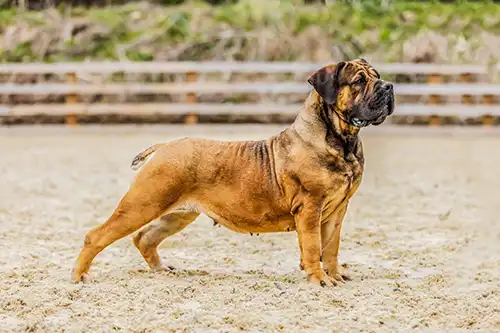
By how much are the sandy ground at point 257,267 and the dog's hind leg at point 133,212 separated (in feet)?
A: 0.85

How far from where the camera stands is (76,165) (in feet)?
40.2

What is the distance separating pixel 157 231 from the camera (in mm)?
6238

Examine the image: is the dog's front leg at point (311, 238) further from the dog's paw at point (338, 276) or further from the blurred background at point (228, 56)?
the blurred background at point (228, 56)

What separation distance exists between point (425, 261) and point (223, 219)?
1.69 m

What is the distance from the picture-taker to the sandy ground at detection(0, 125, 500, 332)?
16.6 feet

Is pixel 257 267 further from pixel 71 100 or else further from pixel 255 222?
pixel 71 100

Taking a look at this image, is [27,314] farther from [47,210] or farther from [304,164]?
[47,210]

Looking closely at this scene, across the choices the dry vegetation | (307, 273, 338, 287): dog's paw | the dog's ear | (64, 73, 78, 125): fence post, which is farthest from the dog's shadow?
the dry vegetation

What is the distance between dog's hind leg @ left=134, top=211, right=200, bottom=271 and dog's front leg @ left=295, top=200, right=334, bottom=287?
0.85m

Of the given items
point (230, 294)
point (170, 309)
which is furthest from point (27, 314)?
point (230, 294)

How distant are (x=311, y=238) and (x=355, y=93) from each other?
0.95 m

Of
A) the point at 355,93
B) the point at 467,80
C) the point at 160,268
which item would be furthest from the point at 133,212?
the point at 467,80

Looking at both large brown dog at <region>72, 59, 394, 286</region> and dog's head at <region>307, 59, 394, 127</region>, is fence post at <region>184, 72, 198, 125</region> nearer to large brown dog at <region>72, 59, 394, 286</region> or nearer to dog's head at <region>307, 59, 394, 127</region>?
large brown dog at <region>72, 59, 394, 286</region>

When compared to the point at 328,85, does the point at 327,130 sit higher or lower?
lower
